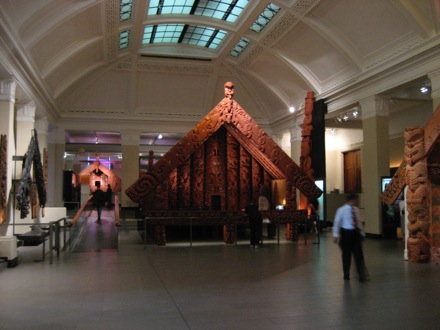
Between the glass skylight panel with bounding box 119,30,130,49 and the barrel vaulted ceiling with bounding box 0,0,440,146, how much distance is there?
68 mm

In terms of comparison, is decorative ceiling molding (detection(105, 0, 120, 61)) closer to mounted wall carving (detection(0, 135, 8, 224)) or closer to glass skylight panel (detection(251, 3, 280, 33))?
glass skylight panel (detection(251, 3, 280, 33))

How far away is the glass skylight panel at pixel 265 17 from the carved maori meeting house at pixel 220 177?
3627 millimetres

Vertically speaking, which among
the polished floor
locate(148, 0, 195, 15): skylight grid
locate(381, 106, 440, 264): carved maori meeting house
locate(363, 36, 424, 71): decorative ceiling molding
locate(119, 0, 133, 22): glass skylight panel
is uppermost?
locate(148, 0, 195, 15): skylight grid

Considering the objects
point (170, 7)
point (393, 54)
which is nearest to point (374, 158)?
point (393, 54)

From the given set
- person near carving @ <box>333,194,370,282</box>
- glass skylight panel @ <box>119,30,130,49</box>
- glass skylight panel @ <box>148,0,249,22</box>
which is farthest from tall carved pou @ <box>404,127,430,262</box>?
glass skylight panel @ <box>119,30,130,49</box>

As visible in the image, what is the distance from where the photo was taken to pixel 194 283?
709 cm

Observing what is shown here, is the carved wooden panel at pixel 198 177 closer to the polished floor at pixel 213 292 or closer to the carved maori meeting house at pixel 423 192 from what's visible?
the polished floor at pixel 213 292

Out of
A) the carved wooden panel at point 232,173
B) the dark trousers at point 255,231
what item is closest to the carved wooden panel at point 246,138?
the carved wooden panel at point 232,173

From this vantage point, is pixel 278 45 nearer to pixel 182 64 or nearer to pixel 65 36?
pixel 182 64

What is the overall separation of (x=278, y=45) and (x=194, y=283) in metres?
12.8

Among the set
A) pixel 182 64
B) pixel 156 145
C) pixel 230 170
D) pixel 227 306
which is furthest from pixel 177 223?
pixel 156 145

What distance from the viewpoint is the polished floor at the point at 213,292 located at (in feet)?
16.3

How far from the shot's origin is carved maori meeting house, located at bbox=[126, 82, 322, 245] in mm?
12453

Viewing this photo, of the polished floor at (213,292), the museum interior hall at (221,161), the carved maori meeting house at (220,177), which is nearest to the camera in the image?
the polished floor at (213,292)
